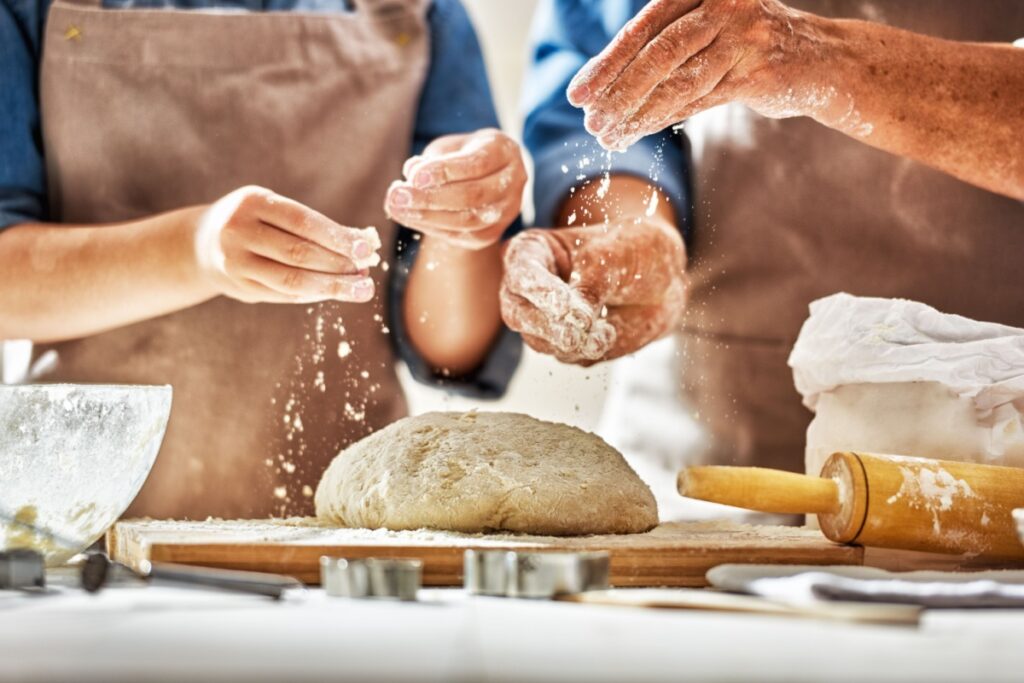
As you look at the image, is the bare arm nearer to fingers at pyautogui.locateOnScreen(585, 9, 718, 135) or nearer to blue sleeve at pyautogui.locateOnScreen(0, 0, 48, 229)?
blue sleeve at pyautogui.locateOnScreen(0, 0, 48, 229)

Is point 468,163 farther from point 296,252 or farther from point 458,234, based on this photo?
point 296,252

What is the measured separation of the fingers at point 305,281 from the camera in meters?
1.24

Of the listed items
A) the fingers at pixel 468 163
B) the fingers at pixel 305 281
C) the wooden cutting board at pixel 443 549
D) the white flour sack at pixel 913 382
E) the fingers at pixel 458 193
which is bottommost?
the wooden cutting board at pixel 443 549

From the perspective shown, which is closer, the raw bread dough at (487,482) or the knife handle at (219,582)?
the knife handle at (219,582)

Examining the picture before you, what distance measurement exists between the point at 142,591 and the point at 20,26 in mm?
998

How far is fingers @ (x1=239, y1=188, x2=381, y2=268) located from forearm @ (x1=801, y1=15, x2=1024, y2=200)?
0.52 metres

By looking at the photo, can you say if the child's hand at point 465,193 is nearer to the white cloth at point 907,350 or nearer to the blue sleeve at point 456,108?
the blue sleeve at point 456,108

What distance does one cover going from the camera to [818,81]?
4.06 ft

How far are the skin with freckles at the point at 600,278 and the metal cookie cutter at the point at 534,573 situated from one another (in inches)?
21.6

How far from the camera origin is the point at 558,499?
3.29ft

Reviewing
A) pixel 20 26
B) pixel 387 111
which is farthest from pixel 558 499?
pixel 20 26

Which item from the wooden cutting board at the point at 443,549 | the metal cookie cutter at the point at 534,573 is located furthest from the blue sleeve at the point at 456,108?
the metal cookie cutter at the point at 534,573

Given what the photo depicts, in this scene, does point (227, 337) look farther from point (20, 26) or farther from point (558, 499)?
point (558, 499)

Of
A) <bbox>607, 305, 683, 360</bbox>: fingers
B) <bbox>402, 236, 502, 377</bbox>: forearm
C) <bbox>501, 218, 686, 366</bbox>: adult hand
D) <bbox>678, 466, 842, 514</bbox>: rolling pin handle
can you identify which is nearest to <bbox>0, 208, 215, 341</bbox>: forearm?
<bbox>402, 236, 502, 377</bbox>: forearm
